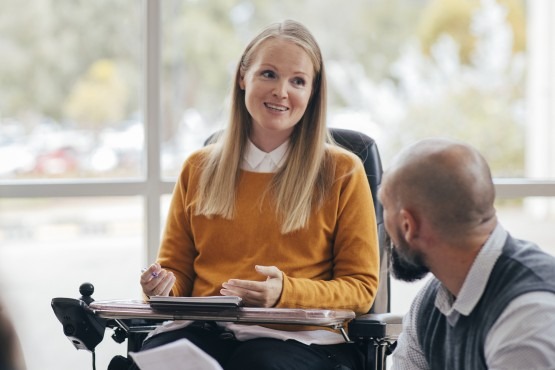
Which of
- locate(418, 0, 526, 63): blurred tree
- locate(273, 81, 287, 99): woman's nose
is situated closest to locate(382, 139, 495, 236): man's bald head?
locate(273, 81, 287, 99): woman's nose

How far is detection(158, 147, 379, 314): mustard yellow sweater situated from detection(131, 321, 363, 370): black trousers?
0.12m

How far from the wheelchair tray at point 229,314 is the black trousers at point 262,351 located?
Result: 96mm

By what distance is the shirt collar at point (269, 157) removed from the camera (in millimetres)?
2500

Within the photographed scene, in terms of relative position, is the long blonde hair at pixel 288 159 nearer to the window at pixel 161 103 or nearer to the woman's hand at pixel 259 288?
the woman's hand at pixel 259 288

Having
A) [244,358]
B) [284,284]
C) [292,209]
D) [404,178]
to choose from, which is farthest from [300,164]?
[404,178]

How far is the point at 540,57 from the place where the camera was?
388 cm

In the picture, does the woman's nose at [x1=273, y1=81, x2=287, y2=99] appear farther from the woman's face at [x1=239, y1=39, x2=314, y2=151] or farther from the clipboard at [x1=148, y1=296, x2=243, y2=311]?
the clipboard at [x1=148, y1=296, x2=243, y2=311]

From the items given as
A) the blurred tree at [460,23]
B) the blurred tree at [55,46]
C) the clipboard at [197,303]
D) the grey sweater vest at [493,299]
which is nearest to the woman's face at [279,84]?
the clipboard at [197,303]

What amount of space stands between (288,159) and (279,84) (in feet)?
0.67

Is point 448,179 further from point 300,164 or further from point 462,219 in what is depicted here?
point 300,164

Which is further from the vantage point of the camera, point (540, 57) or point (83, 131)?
point (540, 57)

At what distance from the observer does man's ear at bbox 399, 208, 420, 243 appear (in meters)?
1.77

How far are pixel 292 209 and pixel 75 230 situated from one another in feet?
5.11

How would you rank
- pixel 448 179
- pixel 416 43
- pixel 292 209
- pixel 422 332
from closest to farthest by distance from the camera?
pixel 448 179 < pixel 422 332 < pixel 292 209 < pixel 416 43
